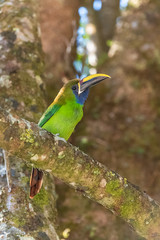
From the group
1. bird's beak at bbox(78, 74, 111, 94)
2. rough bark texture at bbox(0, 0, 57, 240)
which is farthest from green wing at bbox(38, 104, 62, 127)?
bird's beak at bbox(78, 74, 111, 94)

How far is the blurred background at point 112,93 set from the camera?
4.78 m

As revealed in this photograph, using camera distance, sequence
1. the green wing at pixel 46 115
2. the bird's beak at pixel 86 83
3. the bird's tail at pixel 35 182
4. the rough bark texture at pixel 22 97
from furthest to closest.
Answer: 1. the bird's beak at pixel 86 83
2. the green wing at pixel 46 115
3. the bird's tail at pixel 35 182
4. the rough bark texture at pixel 22 97

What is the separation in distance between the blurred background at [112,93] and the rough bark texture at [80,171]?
6.24 feet

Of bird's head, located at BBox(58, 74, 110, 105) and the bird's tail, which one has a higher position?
bird's head, located at BBox(58, 74, 110, 105)

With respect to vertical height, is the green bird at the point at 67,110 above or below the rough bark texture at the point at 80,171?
above

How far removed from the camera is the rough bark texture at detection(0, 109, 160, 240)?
2.31 m

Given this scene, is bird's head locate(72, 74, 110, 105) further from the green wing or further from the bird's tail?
the bird's tail

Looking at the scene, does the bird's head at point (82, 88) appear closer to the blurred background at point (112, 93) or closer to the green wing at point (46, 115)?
the green wing at point (46, 115)

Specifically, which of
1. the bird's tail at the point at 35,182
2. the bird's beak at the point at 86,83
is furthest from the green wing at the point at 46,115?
the bird's tail at the point at 35,182

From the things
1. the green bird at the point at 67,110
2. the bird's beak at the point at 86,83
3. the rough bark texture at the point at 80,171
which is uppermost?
the bird's beak at the point at 86,83

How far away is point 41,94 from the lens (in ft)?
13.2

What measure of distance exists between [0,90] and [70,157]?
57.9 inches

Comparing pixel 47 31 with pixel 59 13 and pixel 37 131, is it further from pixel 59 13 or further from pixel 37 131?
pixel 37 131

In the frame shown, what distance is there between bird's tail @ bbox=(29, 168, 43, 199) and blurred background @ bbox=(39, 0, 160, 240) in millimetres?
1582
